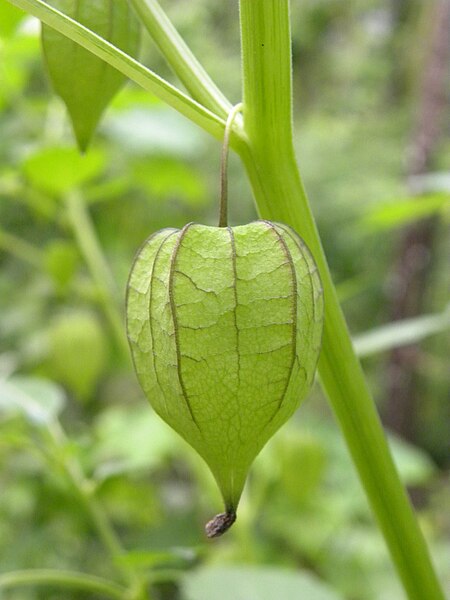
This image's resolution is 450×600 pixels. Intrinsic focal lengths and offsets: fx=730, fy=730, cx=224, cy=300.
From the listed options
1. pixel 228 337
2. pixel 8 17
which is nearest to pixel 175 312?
pixel 228 337

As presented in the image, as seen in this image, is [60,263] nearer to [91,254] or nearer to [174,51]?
[91,254]

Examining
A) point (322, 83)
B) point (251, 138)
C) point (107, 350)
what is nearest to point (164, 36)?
point (251, 138)

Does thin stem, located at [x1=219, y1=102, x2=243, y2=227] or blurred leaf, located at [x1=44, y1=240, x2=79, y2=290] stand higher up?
thin stem, located at [x1=219, y1=102, x2=243, y2=227]

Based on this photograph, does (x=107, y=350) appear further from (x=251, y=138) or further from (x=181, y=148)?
(x=251, y=138)

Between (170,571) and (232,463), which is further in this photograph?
(170,571)

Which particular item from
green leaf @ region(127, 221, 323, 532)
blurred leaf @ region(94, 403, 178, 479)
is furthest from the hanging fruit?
blurred leaf @ region(94, 403, 178, 479)

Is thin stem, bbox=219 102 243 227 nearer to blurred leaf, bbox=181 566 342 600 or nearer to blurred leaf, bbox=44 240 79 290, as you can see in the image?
blurred leaf, bbox=181 566 342 600
